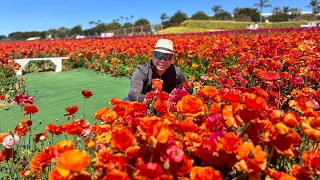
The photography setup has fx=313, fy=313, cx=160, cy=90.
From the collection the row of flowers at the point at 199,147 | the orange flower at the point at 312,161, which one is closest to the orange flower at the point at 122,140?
the row of flowers at the point at 199,147

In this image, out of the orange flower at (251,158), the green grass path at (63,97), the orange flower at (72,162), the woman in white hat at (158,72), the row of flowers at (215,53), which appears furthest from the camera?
the green grass path at (63,97)

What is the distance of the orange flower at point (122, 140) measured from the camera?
113 cm

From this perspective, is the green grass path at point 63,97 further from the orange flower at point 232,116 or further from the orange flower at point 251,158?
the orange flower at point 251,158

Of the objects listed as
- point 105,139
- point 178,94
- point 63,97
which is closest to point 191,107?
point 105,139

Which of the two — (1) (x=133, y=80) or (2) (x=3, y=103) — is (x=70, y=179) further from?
(2) (x=3, y=103)

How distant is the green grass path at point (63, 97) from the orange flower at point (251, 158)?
341 centimetres

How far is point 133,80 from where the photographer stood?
3.37m

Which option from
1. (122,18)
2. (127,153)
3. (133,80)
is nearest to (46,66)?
(133,80)

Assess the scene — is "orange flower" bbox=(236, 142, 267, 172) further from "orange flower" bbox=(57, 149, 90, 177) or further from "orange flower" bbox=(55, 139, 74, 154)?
"orange flower" bbox=(55, 139, 74, 154)

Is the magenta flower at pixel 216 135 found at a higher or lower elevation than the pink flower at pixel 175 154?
higher

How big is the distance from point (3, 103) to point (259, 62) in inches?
173

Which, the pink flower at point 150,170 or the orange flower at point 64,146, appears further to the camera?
the orange flower at point 64,146

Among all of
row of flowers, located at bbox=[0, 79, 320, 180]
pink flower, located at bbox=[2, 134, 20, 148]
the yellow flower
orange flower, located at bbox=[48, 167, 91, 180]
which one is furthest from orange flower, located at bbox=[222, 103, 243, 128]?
A: pink flower, located at bbox=[2, 134, 20, 148]

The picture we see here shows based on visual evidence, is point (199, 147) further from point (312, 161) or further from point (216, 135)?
point (312, 161)
